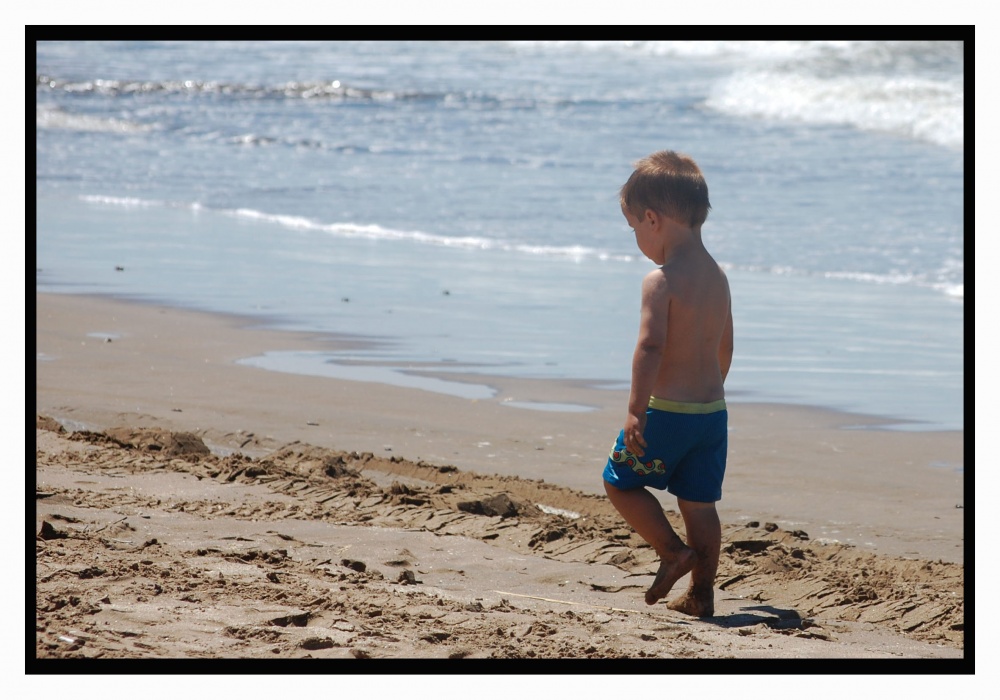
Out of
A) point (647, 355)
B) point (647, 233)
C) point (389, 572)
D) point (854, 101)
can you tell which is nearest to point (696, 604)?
point (647, 355)

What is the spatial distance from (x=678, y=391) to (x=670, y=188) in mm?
615

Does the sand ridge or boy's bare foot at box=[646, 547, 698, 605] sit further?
boy's bare foot at box=[646, 547, 698, 605]

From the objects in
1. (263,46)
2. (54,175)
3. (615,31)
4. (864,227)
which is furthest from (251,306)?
(263,46)

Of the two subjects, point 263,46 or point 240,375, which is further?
point 263,46

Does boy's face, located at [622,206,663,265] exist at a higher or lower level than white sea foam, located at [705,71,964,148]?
lower

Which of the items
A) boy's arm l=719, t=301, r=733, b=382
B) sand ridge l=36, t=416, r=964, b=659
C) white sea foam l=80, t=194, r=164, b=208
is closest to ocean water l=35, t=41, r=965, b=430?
white sea foam l=80, t=194, r=164, b=208

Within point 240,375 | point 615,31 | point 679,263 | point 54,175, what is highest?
point 54,175

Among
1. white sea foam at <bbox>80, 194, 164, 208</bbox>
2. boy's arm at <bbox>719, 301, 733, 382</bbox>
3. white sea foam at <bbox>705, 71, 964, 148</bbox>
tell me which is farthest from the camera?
white sea foam at <bbox>705, 71, 964, 148</bbox>

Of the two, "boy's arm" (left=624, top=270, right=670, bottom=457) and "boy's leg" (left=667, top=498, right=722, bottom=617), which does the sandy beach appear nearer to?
"boy's leg" (left=667, top=498, right=722, bottom=617)

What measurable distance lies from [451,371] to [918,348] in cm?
301

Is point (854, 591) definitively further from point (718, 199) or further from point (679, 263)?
point (718, 199)

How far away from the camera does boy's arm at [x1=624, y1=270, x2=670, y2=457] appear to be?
11.6ft

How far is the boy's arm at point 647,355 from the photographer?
11.6 ft

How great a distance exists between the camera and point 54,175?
15.8 m
